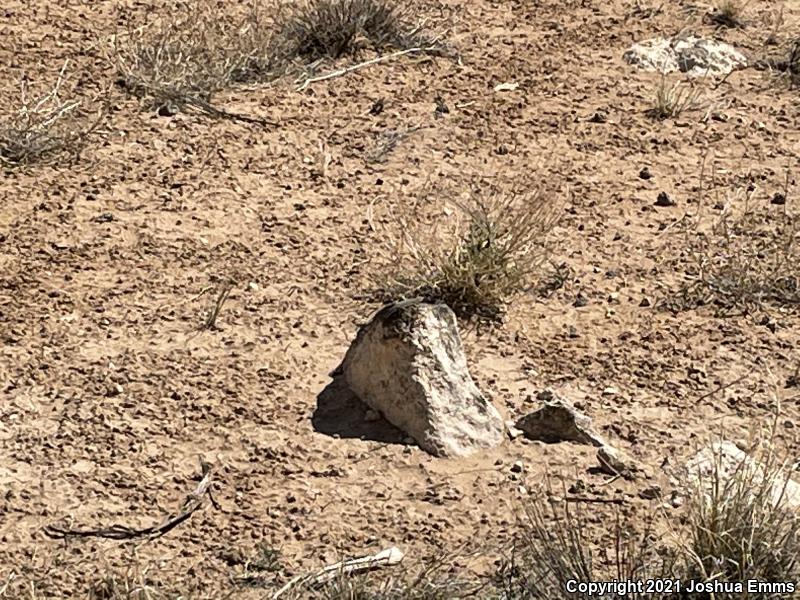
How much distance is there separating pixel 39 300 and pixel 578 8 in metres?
3.79

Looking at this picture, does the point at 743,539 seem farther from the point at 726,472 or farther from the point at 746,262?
the point at 746,262

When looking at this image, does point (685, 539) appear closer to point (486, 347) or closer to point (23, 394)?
point (486, 347)

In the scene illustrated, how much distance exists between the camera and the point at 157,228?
5645mm

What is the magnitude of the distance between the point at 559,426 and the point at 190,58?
2984 millimetres

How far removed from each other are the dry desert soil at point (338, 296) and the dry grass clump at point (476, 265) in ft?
0.28

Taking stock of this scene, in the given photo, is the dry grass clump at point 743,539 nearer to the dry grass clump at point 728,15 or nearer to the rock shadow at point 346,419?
the rock shadow at point 346,419

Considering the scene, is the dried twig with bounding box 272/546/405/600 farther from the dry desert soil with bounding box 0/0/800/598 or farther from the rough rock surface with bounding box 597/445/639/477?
the rough rock surface with bounding box 597/445/639/477

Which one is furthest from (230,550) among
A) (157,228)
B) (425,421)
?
(157,228)

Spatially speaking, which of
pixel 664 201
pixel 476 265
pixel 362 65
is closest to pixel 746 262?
pixel 664 201

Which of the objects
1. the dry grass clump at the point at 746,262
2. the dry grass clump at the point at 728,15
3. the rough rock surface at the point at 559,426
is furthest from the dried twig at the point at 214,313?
the dry grass clump at the point at 728,15

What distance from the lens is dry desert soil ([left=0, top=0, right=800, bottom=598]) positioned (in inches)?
163

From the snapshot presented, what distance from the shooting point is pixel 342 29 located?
7.04 meters

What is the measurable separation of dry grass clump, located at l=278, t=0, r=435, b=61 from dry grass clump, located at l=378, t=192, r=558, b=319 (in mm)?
1913

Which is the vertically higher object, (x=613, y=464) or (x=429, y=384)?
(x=429, y=384)
